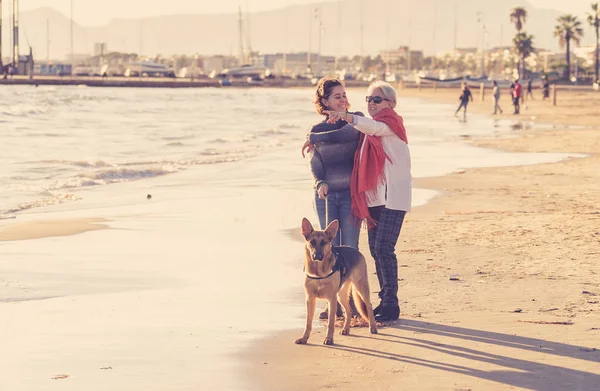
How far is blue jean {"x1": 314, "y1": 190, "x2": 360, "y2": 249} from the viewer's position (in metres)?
7.86

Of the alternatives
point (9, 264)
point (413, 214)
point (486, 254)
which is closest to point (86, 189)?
point (413, 214)

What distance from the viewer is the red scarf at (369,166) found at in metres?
7.59

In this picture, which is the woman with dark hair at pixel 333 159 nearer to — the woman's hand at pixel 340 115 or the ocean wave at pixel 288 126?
the woman's hand at pixel 340 115

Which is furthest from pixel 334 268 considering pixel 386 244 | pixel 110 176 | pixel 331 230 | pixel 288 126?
pixel 288 126

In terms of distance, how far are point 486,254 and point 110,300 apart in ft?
13.0

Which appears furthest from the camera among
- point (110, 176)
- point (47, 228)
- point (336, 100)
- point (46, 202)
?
point (110, 176)

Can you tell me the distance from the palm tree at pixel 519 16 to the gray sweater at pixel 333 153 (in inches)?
5728

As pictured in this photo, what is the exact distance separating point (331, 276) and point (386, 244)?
0.85 metres

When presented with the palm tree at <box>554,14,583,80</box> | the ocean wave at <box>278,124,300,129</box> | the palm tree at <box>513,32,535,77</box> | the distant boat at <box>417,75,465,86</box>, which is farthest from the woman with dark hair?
the palm tree at <box>513,32,535,77</box>

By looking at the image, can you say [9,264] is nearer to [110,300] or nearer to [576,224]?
[110,300]

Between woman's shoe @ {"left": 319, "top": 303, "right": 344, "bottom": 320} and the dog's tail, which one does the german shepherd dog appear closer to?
the dog's tail

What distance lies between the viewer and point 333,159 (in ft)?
25.4

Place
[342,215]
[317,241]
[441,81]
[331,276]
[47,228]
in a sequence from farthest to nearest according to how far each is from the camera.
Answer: [441,81] < [47,228] < [342,215] < [331,276] < [317,241]

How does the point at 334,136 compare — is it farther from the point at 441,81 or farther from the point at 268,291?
the point at 441,81
